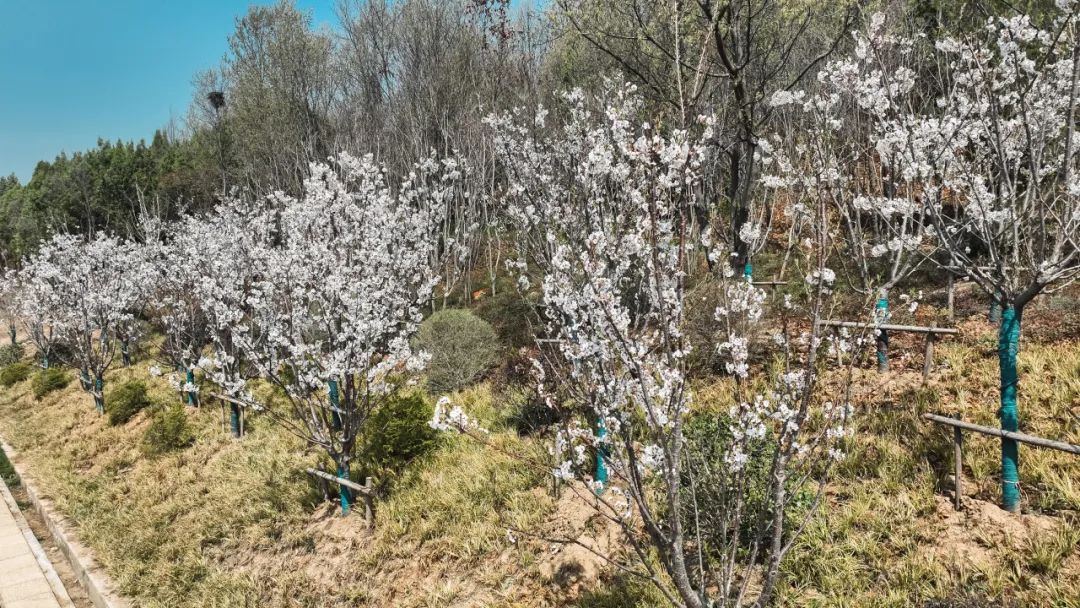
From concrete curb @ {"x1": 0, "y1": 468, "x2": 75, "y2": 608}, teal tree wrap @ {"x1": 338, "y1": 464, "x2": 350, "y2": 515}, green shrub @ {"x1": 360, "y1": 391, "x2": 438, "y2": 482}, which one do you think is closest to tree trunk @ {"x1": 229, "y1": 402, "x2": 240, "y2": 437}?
concrete curb @ {"x1": 0, "y1": 468, "x2": 75, "y2": 608}

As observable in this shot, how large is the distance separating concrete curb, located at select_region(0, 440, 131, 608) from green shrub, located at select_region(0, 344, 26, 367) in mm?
16405

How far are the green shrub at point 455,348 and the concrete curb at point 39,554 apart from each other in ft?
19.2

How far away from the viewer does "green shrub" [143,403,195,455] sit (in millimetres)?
11656

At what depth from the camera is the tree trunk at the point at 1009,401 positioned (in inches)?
190

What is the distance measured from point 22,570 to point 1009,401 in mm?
12105

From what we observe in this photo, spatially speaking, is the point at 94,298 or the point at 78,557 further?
the point at 94,298

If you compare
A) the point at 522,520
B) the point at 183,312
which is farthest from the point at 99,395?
the point at 522,520

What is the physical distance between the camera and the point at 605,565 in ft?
19.9

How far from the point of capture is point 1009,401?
497 cm

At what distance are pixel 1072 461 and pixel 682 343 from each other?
4.30 m

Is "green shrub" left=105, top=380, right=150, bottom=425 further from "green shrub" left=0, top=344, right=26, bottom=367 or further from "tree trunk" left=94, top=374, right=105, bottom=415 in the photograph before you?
"green shrub" left=0, top=344, right=26, bottom=367

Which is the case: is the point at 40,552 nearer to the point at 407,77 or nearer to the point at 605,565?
the point at 605,565

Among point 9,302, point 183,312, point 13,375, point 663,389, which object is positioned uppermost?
point 9,302

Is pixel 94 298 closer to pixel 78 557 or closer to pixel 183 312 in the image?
pixel 183 312
